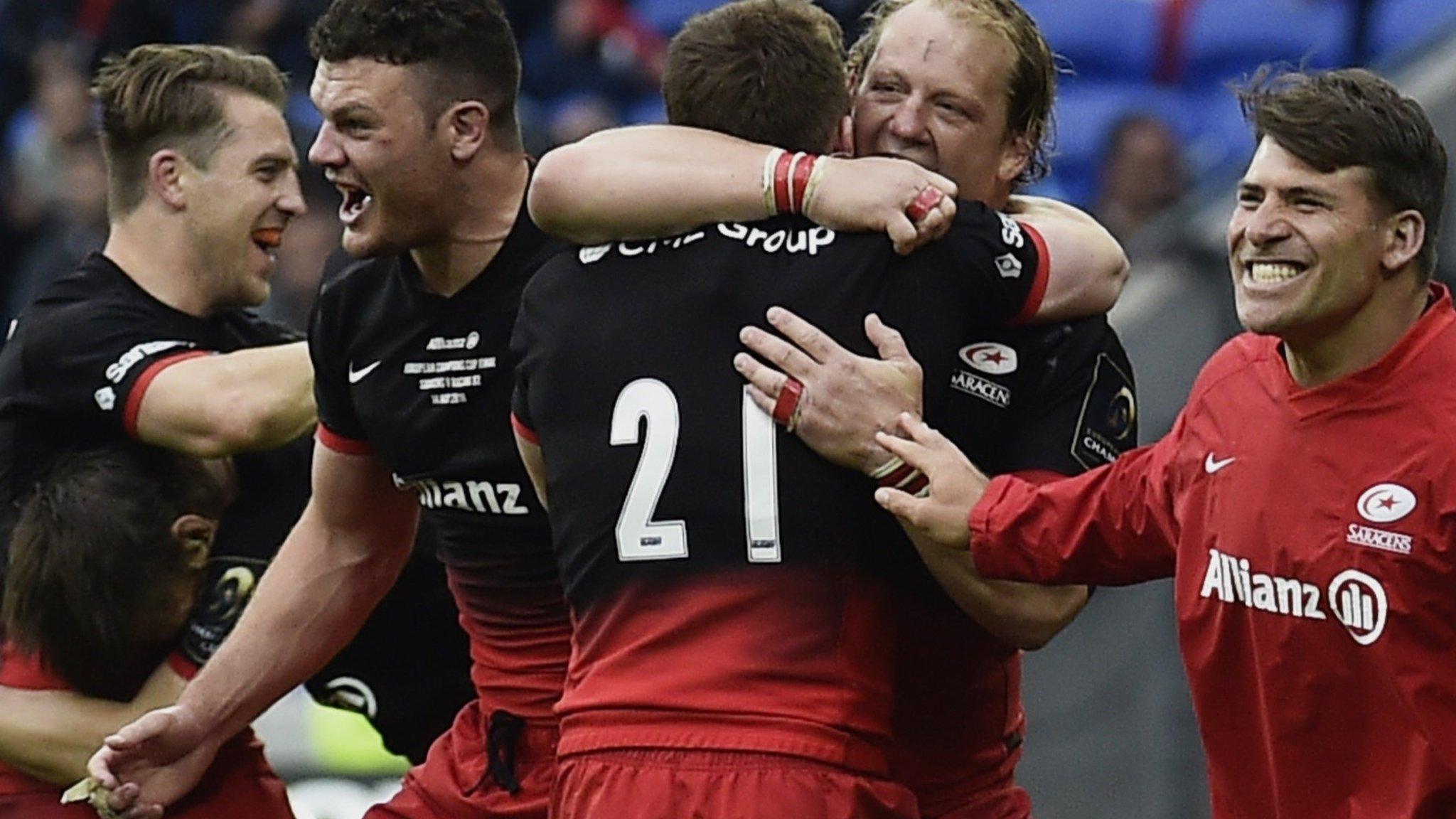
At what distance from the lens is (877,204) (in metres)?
4.29

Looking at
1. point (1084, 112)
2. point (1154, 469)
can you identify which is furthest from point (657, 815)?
point (1084, 112)

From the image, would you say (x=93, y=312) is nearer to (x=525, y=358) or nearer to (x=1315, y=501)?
(x=525, y=358)

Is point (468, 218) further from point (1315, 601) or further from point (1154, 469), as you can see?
point (1315, 601)

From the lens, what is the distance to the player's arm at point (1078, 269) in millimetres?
4523

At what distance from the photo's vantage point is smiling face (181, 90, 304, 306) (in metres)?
5.80

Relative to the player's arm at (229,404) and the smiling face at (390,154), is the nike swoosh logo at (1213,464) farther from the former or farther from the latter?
the player's arm at (229,404)

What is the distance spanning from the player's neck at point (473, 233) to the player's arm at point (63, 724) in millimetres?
1174

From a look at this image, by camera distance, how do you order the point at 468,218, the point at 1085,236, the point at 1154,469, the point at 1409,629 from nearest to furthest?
the point at 1409,629 → the point at 1154,469 → the point at 1085,236 → the point at 468,218

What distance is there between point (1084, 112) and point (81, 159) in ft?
14.4

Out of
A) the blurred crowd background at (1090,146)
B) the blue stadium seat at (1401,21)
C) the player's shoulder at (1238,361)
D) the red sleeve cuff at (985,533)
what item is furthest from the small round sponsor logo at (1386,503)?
the blue stadium seat at (1401,21)

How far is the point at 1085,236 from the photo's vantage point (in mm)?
4602

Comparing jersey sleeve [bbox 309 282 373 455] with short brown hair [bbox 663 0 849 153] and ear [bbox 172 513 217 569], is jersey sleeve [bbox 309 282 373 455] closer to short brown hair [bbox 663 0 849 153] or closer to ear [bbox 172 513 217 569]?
ear [bbox 172 513 217 569]

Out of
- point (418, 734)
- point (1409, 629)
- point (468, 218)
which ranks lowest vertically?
point (418, 734)

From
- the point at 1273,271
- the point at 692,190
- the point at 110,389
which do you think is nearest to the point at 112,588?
the point at 110,389
